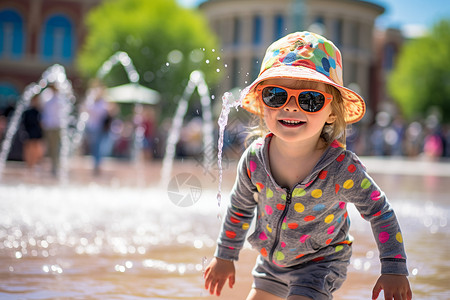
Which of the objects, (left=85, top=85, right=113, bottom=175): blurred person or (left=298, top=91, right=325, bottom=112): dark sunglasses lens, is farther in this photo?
(left=85, top=85, right=113, bottom=175): blurred person

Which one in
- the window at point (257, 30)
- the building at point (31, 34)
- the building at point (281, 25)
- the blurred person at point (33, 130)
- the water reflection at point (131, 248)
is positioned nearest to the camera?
the water reflection at point (131, 248)

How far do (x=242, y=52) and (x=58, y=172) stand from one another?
35.3m

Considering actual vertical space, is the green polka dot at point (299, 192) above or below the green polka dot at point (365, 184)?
below

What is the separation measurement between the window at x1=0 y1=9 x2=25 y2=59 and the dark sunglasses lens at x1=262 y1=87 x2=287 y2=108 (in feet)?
120

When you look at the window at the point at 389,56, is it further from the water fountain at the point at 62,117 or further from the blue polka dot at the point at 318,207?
the blue polka dot at the point at 318,207

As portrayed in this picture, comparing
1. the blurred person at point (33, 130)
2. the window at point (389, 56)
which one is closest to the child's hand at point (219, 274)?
the blurred person at point (33, 130)

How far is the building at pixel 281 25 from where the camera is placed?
43500 millimetres

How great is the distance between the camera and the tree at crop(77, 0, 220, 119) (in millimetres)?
31328

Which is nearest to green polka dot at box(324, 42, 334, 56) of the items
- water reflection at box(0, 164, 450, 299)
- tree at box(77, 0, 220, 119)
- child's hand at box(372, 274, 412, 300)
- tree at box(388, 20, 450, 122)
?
child's hand at box(372, 274, 412, 300)

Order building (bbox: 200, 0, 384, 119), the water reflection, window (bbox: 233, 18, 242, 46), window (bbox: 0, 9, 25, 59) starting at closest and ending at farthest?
the water reflection < window (bbox: 0, 9, 25, 59) < building (bbox: 200, 0, 384, 119) < window (bbox: 233, 18, 242, 46)

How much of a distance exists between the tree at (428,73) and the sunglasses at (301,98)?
42.5 m

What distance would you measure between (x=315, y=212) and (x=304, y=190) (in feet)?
0.30

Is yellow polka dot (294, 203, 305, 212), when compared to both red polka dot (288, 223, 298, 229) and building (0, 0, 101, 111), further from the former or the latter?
building (0, 0, 101, 111)

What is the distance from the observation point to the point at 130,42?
31578 mm
